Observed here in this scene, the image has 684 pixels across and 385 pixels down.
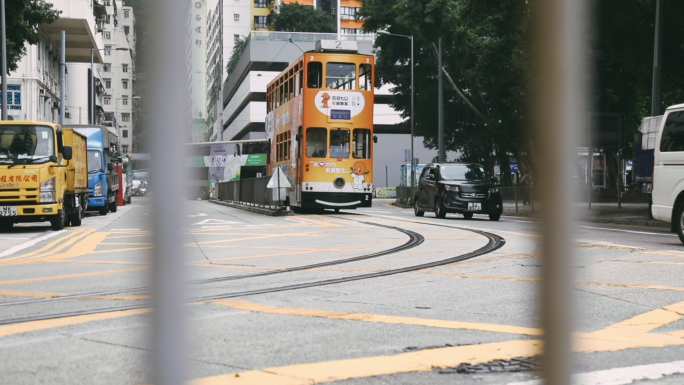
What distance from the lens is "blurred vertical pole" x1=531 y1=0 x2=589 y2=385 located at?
77 centimetres

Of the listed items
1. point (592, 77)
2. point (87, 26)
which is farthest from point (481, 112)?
point (592, 77)

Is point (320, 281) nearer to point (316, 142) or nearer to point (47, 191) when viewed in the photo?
point (47, 191)

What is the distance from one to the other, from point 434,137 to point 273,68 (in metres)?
30.3

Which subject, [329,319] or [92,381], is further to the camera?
[329,319]

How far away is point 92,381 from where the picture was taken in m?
3.66

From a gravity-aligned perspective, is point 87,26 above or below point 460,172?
above

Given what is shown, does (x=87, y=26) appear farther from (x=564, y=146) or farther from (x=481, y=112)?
(x=564, y=146)

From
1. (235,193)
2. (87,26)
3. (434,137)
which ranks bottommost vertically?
(235,193)

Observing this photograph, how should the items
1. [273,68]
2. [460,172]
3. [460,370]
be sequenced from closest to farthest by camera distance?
[460,370]
[460,172]
[273,68]

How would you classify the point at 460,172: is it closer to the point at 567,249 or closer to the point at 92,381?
the point at 92,381

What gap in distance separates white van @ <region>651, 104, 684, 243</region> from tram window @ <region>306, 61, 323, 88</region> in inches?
451

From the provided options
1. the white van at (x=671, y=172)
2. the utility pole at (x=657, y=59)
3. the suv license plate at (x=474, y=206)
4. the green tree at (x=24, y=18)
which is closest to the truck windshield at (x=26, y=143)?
the green tree at (x=24, y=18)

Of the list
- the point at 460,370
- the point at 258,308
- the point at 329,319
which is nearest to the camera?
the point at 460,370

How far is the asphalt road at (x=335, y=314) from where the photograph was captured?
0.91 m
